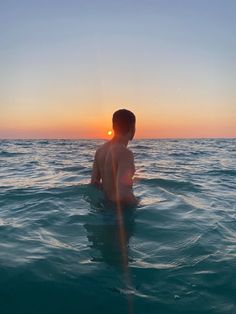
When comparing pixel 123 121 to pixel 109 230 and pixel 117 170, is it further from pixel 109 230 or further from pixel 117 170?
pixel 109 230

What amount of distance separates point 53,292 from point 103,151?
3370mm

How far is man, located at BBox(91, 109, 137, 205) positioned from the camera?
241 inches

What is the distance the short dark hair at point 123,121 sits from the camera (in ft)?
20.3

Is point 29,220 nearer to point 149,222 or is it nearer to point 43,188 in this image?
point 149,222

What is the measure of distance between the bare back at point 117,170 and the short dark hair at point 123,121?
0.87 feet

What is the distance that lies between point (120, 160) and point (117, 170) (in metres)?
0.20

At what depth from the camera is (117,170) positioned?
20.4ft

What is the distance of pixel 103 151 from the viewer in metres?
6.60

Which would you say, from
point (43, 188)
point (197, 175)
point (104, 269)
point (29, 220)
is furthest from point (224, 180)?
point (104, 269)

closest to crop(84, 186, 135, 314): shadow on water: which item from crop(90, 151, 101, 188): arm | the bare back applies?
the bare back

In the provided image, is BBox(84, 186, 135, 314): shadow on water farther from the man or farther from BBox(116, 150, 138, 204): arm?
BBox(116, 150, 138, 204): arm

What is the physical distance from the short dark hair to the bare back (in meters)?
0.26

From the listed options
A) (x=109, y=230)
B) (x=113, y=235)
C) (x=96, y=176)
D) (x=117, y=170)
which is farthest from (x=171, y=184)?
(x=113, y=235)

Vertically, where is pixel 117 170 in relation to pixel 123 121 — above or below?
below
